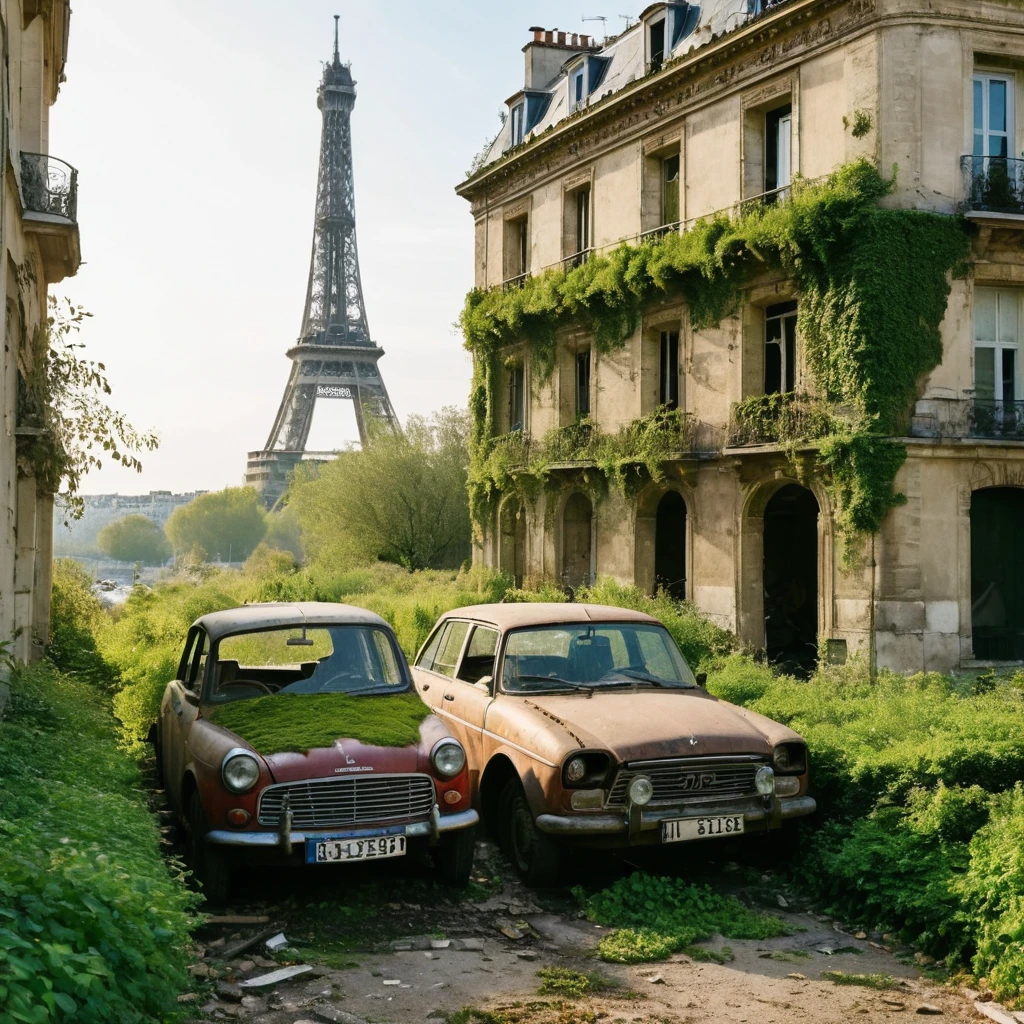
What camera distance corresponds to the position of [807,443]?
727 inches

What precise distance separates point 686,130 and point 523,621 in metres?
15.6

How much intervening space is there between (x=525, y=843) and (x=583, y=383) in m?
18.6

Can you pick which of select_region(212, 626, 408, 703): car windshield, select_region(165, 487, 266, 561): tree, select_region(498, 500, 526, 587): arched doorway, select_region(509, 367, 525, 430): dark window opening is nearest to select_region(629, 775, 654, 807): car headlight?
select_region(212, 626, 408, 703): car windshield

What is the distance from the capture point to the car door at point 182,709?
8109 mm

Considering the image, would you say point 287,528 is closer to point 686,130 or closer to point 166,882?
point 686,130

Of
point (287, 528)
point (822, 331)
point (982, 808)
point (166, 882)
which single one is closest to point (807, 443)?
point (822, 331)

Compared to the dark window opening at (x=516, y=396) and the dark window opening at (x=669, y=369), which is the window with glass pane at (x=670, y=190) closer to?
the dark window opening at (x=669, y=369)

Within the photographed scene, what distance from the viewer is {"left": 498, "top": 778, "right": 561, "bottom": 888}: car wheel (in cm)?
740

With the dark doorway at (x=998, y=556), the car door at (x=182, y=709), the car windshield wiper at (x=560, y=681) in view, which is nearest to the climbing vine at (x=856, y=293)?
the dark doorway at (x=998, y=556)

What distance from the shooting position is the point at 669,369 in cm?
2283

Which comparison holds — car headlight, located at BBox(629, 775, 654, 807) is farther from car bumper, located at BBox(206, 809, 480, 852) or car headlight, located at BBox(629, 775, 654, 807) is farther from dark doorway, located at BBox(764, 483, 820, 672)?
dark doorway, located at BBox(764, 483, 820, 672)

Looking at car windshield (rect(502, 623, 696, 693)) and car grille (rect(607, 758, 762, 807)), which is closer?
car grille (rect(607, 758, 762, 807))

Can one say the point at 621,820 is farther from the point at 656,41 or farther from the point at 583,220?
the point at 583,220

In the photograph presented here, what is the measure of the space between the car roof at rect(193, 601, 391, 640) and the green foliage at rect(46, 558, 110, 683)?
327 inches
